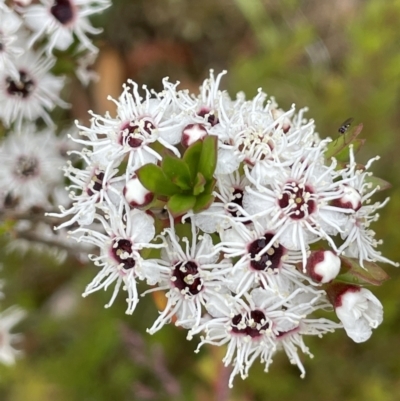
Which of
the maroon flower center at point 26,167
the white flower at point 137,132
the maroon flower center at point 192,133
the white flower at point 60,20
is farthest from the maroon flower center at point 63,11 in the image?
the maroon flower center at point 192,133

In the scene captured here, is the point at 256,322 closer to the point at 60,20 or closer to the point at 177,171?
the point at 177,171

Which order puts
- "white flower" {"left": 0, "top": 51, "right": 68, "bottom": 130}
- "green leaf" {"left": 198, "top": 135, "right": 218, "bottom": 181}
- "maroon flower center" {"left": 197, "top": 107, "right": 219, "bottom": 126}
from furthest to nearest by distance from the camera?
"white flower" {"left": 0, "top": 51, "right": 68, "bottom": 130}
"maroon flower center" {"left": 197, "top": 107, "right": 219, "bottom": 126}
"green leaf" {"left": 198, "top": 135, "right": 218, "bottom": 181}

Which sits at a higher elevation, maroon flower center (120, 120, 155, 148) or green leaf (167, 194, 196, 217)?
maroon flower center (120, 120, 155, 148)

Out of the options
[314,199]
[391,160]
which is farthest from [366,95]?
[314,199]

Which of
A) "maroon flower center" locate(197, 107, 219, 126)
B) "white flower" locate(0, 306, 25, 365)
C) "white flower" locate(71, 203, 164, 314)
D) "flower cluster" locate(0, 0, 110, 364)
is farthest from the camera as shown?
"white flower" locate(0, 306, 25, 365)

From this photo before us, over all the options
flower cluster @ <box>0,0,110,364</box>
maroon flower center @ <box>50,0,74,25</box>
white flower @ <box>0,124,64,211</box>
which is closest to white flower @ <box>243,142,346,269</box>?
flower cluster @ <box>0,0,110,364</box>

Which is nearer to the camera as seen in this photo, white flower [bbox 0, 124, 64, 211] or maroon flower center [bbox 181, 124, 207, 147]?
maroon flower center [bbox 181, 124, 207, 147]

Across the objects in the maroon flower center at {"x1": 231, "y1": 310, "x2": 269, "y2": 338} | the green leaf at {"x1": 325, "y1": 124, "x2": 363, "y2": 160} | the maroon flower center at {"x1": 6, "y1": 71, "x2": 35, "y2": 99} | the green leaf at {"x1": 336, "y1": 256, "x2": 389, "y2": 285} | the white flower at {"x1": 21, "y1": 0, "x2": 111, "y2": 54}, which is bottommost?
the maroon flower center at {"x1": 231, "y1": 310, "x2": 269, "y2": 338}

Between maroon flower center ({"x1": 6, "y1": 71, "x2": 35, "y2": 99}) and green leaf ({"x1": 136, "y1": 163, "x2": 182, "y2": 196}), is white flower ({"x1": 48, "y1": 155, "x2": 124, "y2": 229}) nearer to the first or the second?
green leaf ({"x1": 136, "y1": 163, "x2": 182, "y2": 196})

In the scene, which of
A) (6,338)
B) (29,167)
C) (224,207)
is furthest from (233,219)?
(6,338)
